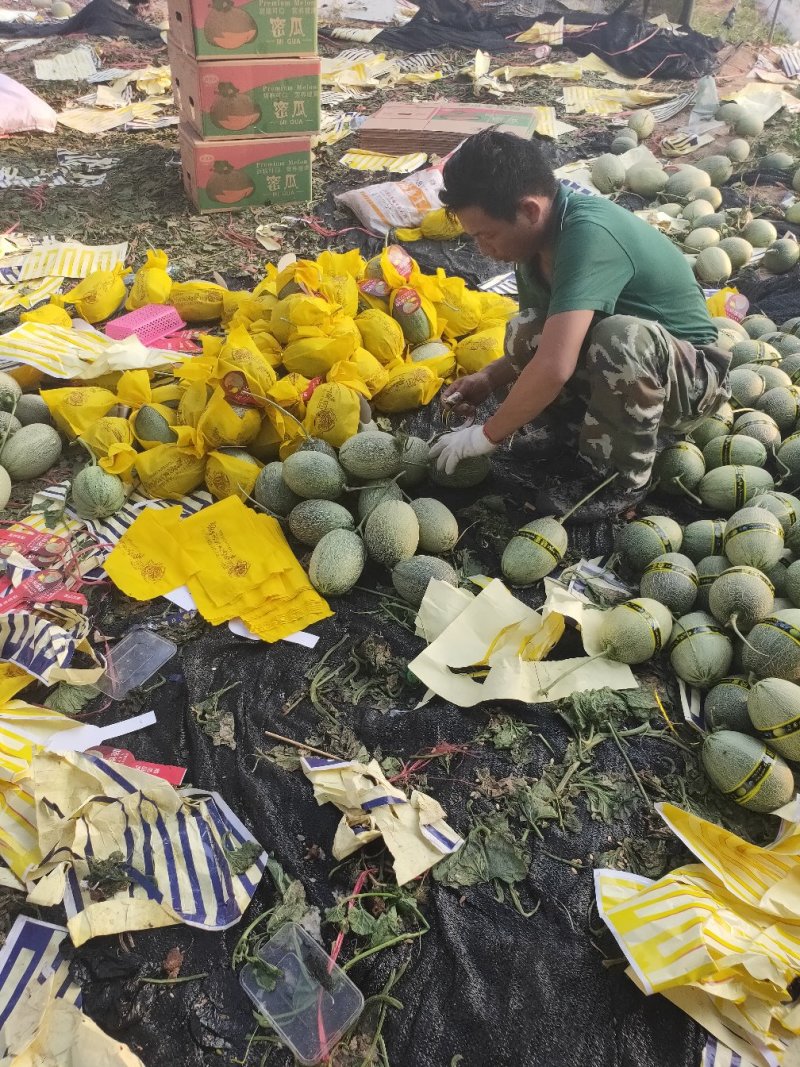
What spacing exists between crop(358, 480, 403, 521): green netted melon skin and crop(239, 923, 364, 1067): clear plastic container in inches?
63.1

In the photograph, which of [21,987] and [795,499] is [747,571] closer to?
[795,499]

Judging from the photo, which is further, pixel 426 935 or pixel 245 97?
pixel 245 97

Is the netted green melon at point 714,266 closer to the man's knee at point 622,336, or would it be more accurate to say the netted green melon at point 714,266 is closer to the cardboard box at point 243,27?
the man's knee at point 622,336

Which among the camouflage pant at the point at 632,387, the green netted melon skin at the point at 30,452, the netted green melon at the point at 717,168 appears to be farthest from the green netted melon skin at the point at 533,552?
the netted green melon at the point at 717,168

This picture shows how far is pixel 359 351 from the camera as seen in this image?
11.9 feet

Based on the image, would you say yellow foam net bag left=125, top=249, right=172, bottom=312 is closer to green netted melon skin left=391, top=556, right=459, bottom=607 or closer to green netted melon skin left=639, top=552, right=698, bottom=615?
green netted melon skin left=391, top=556, right=459, bottom=607

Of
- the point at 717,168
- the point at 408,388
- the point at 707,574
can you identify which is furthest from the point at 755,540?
the point at 717,168

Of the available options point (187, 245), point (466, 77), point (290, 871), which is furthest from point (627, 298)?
point (466, 77)

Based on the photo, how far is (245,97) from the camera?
5391 millimetres

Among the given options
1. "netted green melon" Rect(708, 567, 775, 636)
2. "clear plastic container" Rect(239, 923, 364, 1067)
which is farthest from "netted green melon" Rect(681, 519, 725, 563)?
"clear plastic container" Rect(239, 923, 364, 1067)

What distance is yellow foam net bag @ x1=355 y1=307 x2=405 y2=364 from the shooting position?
3.78 metres

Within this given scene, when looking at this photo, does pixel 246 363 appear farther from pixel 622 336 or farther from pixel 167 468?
pixel 622 336

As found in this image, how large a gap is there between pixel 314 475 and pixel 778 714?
1.88m

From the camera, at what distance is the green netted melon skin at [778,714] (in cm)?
222
